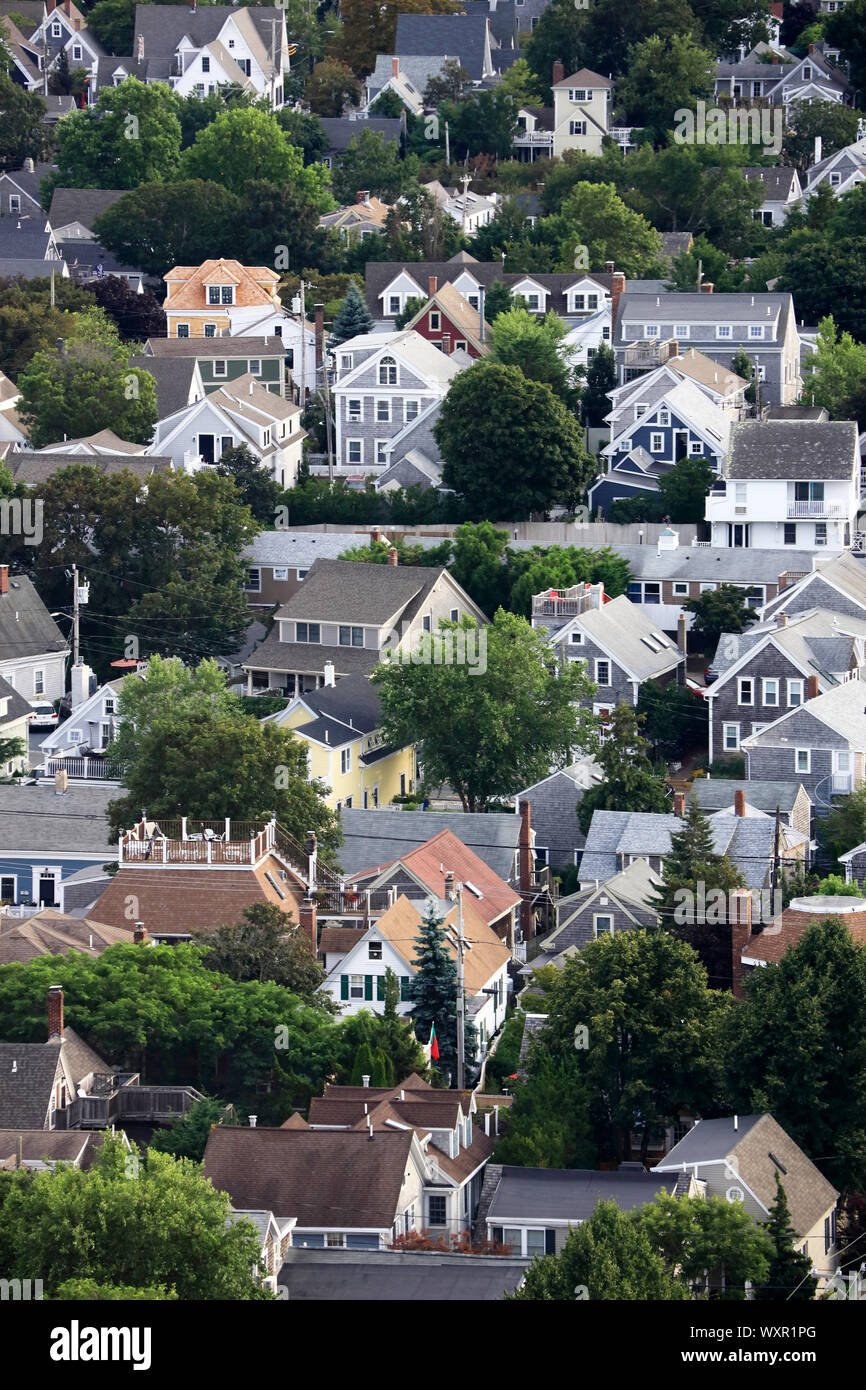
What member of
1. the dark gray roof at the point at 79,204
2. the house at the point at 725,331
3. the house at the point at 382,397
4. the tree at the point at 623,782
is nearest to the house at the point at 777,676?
the tree at the point at 623,782

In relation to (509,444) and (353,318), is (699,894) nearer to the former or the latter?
(509,444)

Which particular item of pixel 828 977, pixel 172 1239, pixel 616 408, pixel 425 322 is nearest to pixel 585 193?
pixel 425 322

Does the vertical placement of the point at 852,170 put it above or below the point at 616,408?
above

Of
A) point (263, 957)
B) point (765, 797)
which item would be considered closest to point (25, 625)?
point (765, 797)

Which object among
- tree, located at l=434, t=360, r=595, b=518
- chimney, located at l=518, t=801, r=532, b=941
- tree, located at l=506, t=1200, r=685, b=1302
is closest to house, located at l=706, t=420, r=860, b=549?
tree, located at l=434, t=360, r=595, b=518

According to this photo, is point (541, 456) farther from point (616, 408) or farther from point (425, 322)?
point (425, 322)
